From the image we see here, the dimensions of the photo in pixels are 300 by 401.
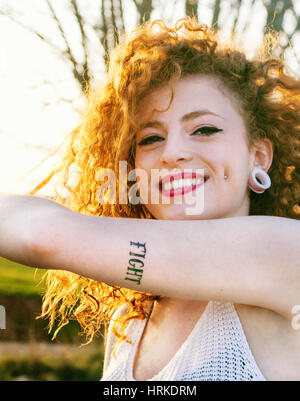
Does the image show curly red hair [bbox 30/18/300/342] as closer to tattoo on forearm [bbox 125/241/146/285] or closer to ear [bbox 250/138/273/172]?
ear [bbox 250/138/273/172]

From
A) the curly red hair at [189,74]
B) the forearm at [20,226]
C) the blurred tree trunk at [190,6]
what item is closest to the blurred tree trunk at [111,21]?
the blurred tree trunk at [190,6]

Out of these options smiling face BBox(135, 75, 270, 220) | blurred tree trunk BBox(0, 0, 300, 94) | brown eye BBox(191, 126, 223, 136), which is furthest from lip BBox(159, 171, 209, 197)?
blurred tree trunk BBox(0, 0, 300, 94)

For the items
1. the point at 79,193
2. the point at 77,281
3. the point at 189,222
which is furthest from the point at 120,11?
the point at 189,222

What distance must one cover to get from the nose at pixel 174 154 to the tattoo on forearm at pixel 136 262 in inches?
25.5

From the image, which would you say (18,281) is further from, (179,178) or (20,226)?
(20,226)

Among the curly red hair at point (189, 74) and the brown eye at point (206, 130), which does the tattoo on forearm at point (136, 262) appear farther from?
the curly red hair at point (189, 74)

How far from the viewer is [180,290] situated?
125 cm

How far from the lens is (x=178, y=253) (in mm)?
1223

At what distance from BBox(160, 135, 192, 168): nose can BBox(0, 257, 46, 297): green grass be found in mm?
3109

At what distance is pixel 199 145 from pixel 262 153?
412 mm

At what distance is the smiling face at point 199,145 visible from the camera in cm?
177

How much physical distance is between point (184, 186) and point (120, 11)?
3.12 m

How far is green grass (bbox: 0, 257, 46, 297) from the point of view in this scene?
14.8 feet

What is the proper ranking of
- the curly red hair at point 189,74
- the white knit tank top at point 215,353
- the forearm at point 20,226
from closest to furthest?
1. the forearm at point 20,226
2. the white knit tank top at point 215,353
3. the curly red hair at point 189,74
